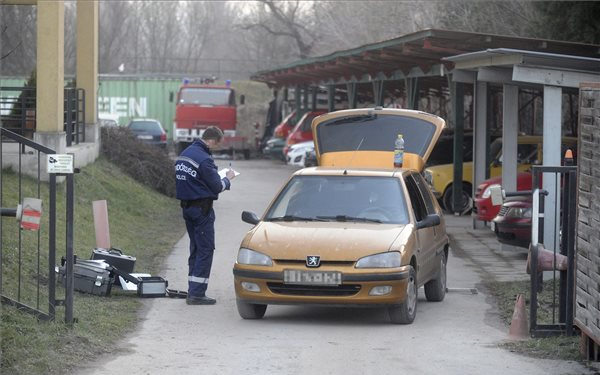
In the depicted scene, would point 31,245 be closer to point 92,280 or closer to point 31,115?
point 92,280

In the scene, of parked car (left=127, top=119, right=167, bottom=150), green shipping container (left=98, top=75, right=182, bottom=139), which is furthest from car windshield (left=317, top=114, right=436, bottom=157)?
green shipping container (left=98, top=75, right=182, bottom=139)

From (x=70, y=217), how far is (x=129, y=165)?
16.0 metres

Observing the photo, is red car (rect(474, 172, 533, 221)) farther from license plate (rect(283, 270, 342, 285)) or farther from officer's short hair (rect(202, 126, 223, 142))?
license plate (rect(283, 270, 342, 285))

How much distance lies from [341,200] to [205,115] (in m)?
34.9

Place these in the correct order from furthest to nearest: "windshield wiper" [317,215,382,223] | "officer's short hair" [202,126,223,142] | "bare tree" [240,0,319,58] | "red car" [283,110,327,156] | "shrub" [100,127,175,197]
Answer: "bare tree" [240,0,319,58] → "red car" [283,110,327,156] → "shrub" [100,127,175,197] → "officer's short hair" [202,126,223,142] → "windshield wiper" [317,215,382,223]

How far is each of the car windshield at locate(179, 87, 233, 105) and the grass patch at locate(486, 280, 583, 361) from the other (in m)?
33.5

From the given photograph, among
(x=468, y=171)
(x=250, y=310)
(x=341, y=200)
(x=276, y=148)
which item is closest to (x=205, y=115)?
(x=276, y=148)

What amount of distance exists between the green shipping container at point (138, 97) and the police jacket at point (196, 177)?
4238 centimetres

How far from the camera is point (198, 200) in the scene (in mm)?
11555

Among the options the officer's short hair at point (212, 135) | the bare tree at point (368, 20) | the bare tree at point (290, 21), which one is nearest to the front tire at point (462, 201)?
the officer's short hair at point (212, 135)

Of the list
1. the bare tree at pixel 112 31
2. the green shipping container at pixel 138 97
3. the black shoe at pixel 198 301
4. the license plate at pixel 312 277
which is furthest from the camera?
the bare tree at pixel 112 31

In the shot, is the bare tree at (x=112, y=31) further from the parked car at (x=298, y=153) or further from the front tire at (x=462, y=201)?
the front tire at (x=462, y=201)

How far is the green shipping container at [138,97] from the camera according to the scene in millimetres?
53719

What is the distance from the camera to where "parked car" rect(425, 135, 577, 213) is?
22.4 m
